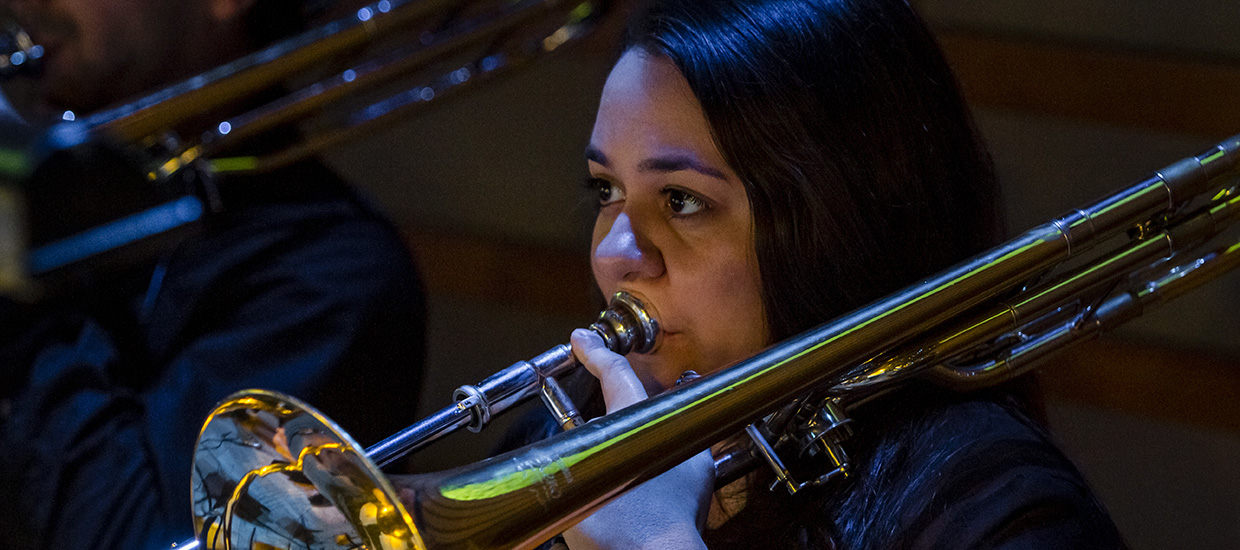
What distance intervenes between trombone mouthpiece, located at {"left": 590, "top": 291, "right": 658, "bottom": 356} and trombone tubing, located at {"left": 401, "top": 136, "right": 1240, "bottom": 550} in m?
0.23

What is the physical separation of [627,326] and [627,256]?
0.07 metres

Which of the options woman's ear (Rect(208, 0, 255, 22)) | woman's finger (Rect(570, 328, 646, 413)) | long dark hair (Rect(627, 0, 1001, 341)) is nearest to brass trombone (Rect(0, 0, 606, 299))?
woman's ear (Rect(208, 0, 255, 22))

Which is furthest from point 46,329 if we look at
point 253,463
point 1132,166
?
point 1132,166

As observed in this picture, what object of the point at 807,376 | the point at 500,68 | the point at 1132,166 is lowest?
the point at 1132,166

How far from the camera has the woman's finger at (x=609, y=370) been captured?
0.88 meters

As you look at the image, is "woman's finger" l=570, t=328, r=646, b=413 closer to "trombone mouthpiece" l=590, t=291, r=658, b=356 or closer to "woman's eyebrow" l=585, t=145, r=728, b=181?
"trombone mouthpiece" l=590, t=291, r=658, b=356

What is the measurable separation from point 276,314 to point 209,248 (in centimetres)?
15

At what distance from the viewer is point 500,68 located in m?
1.96

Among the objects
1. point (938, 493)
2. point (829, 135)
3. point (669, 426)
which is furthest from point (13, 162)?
point (938, 493)

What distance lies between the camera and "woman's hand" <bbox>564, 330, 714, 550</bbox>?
810mm

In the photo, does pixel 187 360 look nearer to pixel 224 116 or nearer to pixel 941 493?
pixel 224 116

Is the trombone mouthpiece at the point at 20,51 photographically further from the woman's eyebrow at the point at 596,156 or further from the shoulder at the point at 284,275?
the woman's eyebrow at the point at 596,156

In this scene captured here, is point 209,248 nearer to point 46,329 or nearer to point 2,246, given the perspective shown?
point 46,329

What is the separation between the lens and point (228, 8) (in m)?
1.66
